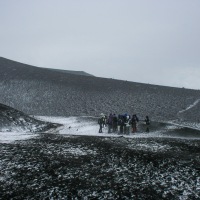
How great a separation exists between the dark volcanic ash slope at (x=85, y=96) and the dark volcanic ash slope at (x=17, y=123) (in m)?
12.6

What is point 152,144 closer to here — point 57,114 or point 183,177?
point 183,177

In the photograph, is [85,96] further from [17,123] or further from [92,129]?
[17,123]

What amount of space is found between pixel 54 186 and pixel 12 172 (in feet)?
9.08

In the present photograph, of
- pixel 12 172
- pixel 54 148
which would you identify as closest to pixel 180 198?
pixel 12 172

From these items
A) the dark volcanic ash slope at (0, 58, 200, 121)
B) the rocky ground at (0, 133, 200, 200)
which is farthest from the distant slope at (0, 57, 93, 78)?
the rocky ground at (0, 133, 200, 200)

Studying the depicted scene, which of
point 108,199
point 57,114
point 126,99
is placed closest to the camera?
point 108,199

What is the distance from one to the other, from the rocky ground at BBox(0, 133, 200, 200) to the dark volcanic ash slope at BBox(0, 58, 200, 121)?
26.4 m

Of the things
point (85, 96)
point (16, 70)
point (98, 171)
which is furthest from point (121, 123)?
point (16, 70)

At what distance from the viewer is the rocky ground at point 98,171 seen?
10.6m

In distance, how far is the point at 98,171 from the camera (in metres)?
13.0

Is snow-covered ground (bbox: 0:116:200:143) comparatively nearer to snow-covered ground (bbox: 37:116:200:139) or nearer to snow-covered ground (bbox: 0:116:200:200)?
snow-covered ground (bbox: 37:116:200:139)

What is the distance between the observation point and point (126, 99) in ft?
169

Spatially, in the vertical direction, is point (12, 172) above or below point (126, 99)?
below

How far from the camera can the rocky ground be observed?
1056 cm
